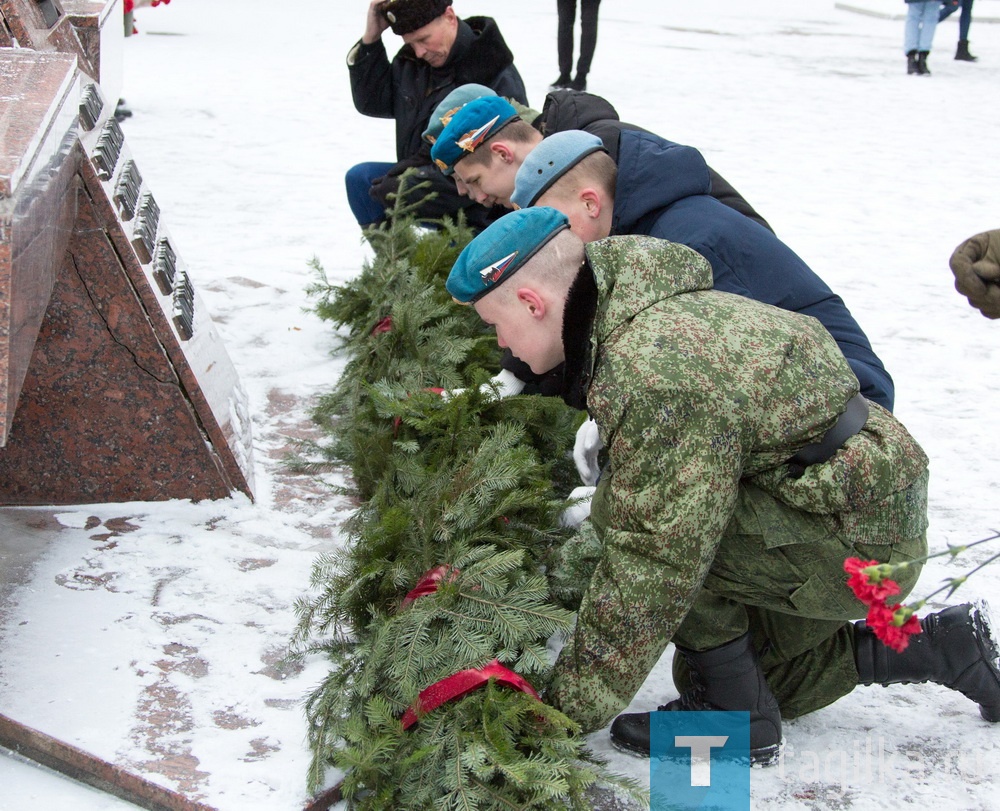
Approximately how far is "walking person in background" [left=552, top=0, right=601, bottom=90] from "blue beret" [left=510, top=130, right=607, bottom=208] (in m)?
7.34

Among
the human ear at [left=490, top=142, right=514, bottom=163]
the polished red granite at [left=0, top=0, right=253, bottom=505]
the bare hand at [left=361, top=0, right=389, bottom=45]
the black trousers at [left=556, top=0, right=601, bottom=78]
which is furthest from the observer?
the black trousers at [left=556, top=0, right=601, bottom=78]

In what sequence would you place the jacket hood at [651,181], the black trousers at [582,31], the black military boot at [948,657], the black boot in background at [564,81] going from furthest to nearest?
the black boot in background at [564,81]
the black trousers at [582,31]
the jacket hood at [651,181]
the black military boot at [948,657]

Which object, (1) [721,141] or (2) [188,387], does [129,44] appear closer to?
(1) [721,141]

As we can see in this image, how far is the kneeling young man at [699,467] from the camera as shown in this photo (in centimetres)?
196

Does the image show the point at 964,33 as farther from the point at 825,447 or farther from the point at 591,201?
the point at 825,447

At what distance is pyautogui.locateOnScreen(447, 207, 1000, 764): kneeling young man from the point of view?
1964mm

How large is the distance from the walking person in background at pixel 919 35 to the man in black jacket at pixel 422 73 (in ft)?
28.9

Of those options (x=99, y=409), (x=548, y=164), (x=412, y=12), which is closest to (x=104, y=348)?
(x=99, y=409)

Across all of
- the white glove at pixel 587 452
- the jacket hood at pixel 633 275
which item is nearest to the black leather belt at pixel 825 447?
the jacket hood at pixel 633 275

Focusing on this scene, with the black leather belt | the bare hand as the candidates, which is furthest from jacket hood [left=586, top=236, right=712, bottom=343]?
the bare hand

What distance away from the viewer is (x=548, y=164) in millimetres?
3141

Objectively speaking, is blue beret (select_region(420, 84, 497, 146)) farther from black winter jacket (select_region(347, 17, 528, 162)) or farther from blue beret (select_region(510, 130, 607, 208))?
blue beret (select_region(510, 130, 607, 208))

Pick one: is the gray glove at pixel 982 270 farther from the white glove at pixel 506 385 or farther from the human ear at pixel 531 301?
the white glove at pixel 506 385

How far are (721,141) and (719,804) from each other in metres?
7.29
